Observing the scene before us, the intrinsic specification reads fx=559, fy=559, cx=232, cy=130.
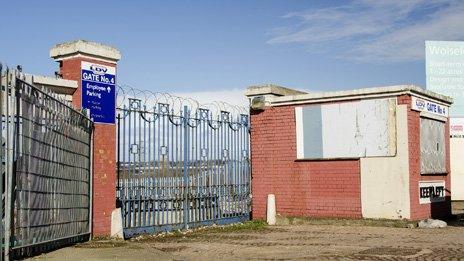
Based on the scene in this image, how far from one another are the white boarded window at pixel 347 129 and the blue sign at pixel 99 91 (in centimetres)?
608

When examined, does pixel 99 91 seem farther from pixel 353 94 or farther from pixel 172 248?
pixel 353 94

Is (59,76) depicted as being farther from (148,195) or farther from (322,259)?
(322,259)

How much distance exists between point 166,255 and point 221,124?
6.60m

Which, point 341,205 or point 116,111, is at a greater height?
point 116,111

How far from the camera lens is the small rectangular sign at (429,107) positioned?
A: 14.8m

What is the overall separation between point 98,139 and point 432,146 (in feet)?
31.3

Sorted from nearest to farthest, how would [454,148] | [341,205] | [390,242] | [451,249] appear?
[451,249] → [390,242] → [341,205] → [454,148]

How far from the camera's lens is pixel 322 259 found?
347 inches

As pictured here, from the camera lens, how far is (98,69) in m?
11.4

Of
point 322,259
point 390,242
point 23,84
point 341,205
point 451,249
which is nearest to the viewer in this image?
point 23,84

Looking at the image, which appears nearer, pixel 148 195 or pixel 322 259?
pixel 322 259

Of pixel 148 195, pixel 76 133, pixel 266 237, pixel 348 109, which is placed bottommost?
pixel 266 237

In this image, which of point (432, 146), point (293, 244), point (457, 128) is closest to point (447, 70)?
point (457, 128)

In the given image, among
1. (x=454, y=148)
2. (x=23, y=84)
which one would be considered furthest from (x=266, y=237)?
(x=454, y=148)
